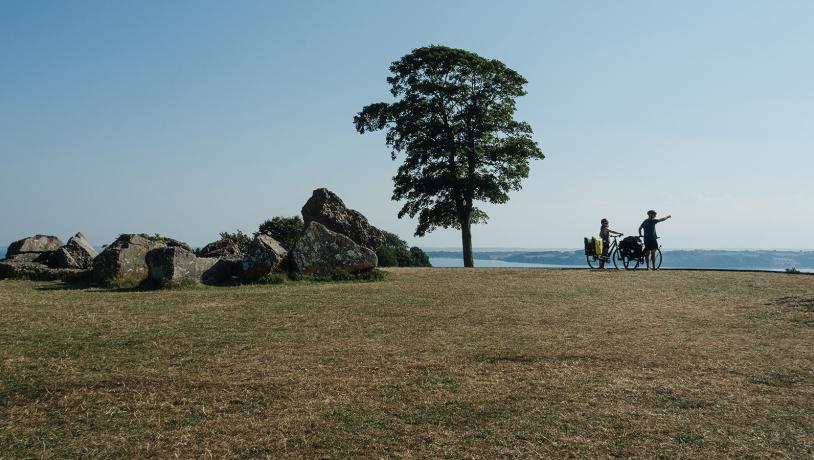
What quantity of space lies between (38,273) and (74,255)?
6.52ft

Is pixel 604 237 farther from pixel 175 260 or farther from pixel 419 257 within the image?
pixel 419 257

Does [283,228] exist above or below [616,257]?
above

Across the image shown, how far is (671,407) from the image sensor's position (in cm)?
696

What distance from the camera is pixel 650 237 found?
79.0 feet

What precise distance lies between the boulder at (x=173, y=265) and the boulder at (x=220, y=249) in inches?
193

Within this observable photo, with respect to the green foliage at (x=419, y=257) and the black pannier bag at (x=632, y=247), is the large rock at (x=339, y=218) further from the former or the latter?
the green foliage at (x=419, y=257)

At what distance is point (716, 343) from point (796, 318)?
393cm

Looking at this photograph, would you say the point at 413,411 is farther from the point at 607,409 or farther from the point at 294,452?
the point at 607,409

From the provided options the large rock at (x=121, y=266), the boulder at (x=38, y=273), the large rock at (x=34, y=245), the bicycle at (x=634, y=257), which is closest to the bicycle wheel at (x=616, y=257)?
the bicycle at (x=634, y=257)

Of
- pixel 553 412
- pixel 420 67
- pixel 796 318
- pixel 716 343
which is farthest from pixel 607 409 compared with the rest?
pixel 420 67

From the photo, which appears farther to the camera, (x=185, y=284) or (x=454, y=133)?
(x=454, y=133)

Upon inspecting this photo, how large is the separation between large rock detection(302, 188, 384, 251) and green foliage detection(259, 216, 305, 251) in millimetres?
2352

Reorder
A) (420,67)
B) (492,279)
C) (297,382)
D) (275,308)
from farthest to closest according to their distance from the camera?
(420,67)
(492,279)
(275,308)
(297,382)

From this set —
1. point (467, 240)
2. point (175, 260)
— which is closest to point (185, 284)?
point (175, 260)
